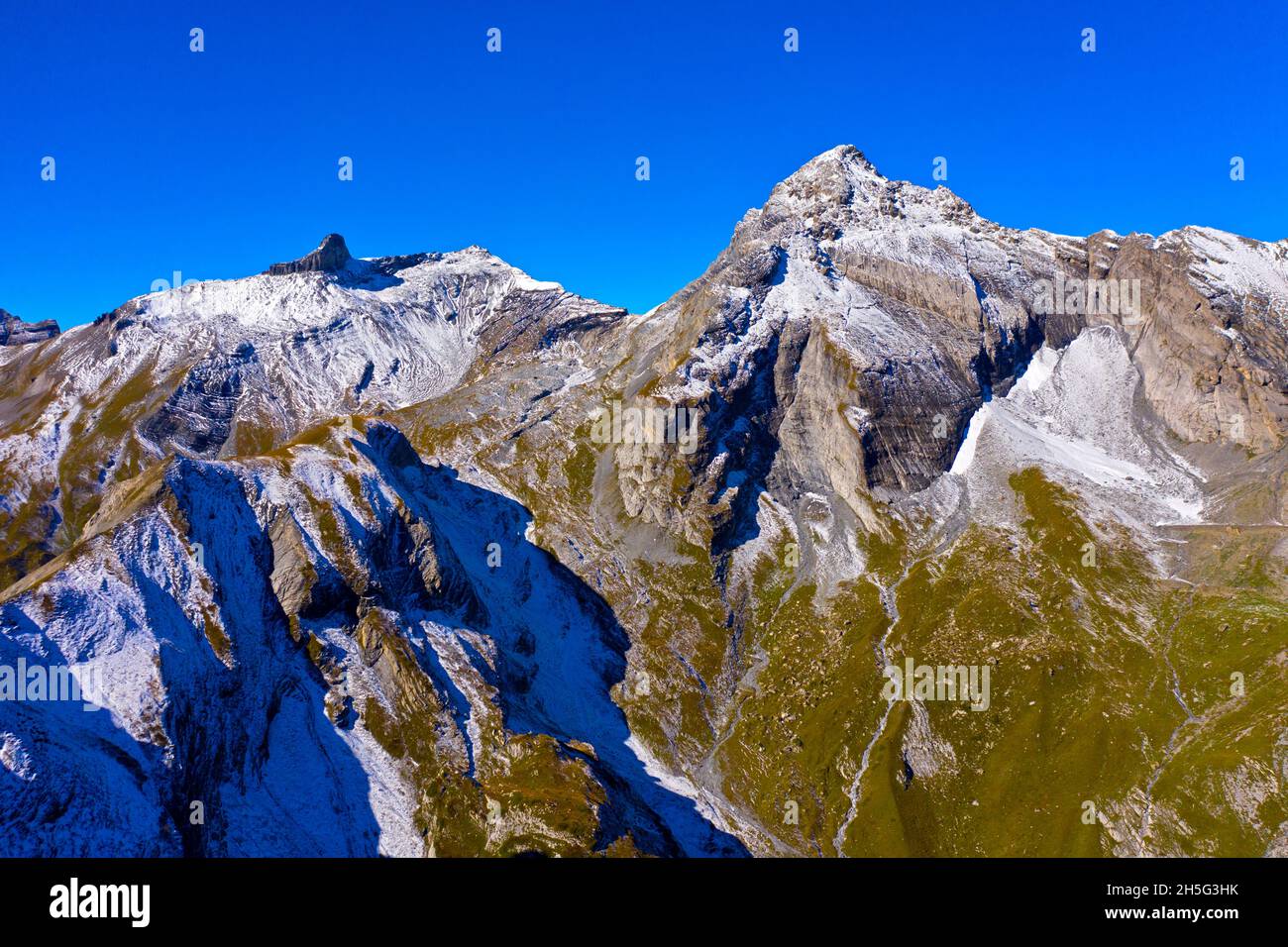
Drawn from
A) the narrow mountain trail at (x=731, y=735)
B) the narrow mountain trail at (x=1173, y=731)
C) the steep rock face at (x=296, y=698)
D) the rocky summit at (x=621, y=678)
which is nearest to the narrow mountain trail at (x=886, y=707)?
the rocky summit at (x=621, y=678)

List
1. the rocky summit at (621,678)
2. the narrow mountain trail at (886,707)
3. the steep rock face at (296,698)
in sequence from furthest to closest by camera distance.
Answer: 1. the narrow mountain trail at (886,707)
2. the rocky summit at (621,678)
3. the steep rock face at (296,698)

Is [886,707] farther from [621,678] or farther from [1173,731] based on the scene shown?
[621,678]

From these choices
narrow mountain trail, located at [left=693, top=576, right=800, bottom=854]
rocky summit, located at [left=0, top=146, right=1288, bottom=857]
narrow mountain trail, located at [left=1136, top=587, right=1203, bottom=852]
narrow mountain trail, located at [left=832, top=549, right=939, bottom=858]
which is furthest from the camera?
narrow mountain trail, located at [left=693, top=576, right=800, bottom=854]

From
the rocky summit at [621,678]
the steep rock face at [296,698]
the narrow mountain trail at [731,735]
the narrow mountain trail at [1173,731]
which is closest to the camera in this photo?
the steep rock face at [296,698]

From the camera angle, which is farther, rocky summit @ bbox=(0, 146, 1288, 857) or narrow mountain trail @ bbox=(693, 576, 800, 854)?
narrow mountain trail @ bbox=(693, 576, 800, 854)

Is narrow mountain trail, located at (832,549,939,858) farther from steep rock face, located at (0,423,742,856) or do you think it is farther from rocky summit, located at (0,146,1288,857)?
steep rock face, located at (0,423,742,856)

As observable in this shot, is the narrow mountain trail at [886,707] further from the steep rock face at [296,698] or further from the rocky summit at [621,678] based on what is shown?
the steep rock face at [296,698]

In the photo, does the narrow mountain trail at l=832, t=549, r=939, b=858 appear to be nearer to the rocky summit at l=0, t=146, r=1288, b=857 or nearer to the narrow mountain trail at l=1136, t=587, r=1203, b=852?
the rocky summit at l=0, t=146, r=1288, b=857

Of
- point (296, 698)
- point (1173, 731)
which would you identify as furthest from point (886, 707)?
point (296, 698)

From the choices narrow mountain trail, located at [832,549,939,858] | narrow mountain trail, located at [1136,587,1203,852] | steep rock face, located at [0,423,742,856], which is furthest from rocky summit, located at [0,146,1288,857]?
narrow mountain trail, located at [832,549,939,858]

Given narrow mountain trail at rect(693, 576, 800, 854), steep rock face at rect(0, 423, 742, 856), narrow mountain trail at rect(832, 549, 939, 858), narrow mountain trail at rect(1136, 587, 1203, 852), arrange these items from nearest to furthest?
steep rock face at rect(0, 423, 742, 856)
narrow mountain trail at rect(1136, 587, 1203, 852)
narrow mountain trail at rect(832, 549, 939, 858)
narrow mountain trail at rect(693, 576, 800, 854)
